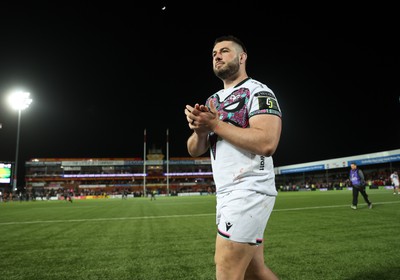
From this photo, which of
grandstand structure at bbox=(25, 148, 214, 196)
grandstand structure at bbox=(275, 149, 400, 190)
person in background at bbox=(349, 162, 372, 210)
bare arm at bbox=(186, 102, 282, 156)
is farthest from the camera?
grandstand structure at bbox=(25, 148, 214, 196)

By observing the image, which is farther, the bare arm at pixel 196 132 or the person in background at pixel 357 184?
the person in background at pixel 357 184

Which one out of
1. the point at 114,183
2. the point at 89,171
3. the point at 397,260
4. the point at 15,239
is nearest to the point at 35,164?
the point at 89,171

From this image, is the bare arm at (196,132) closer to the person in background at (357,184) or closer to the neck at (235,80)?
the neck at (235,80)

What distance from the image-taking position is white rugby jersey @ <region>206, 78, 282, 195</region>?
2.02 metres

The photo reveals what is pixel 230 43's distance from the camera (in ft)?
7.76

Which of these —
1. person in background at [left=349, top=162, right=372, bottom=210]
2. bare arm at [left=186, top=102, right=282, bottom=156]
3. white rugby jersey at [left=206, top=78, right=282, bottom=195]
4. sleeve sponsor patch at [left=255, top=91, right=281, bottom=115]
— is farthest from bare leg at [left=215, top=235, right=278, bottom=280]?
person in background at [left=349, top=162, right=372, bottom=210]

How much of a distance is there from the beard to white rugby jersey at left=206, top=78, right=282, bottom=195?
140mm

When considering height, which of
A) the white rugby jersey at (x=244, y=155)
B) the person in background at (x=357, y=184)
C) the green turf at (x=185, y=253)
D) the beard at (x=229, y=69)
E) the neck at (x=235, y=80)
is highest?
the beard at (x=229, y=69)

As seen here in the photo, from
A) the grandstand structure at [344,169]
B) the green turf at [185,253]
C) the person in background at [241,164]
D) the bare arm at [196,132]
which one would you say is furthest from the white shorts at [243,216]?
the grandstand structure at [344,169]

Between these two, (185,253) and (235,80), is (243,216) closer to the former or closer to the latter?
(235,80)

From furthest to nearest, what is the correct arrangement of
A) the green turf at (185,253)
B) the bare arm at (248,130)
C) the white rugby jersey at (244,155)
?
the green turf at (185,253) → the white rugby jersey at (244,155) → the bare arm at (248,130)

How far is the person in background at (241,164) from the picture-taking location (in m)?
1.89

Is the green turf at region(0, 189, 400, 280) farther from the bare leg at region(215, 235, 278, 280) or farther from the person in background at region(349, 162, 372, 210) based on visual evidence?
the person in background at region(349, 162, 372, 210)

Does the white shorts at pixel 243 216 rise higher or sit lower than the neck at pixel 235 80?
lower
